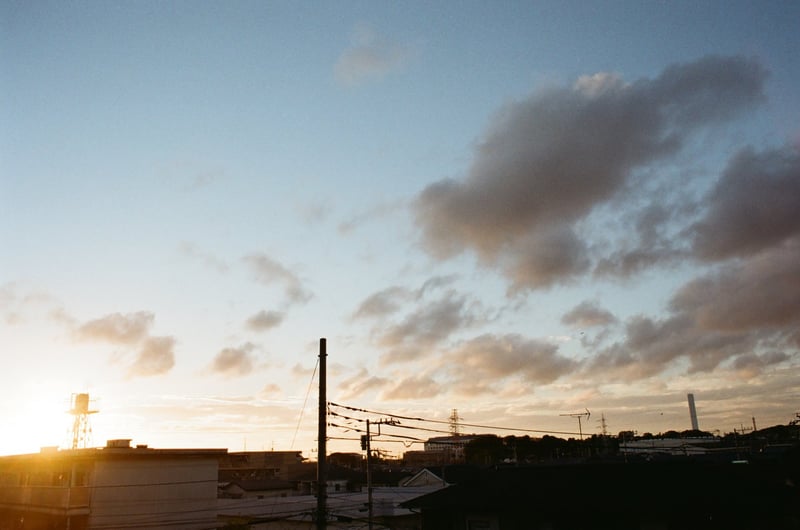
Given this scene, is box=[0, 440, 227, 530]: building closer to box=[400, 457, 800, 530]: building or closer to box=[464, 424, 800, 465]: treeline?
box=[400, 457, 800, 530]: building

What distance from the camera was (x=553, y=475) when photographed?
27.9 metres

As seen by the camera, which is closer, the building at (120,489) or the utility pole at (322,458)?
the utility pole at (322,458)

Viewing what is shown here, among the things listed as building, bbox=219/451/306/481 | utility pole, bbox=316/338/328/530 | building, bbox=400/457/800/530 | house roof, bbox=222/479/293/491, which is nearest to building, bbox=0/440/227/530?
building, bbox=400/457/800/530

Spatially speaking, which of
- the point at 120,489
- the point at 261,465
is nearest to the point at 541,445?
the point at 261,465

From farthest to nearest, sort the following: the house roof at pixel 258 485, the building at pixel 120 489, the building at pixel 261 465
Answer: the building at pixel 261 465 < the house roof at pixel 258 485 < the building at pixel 120 489

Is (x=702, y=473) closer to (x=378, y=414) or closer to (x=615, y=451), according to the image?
(x=378, y=414)

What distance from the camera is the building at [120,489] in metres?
38.2

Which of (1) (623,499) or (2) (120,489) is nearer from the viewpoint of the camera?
(1) (623,499)

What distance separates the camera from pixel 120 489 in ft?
127

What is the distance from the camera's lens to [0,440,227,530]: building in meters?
38.2

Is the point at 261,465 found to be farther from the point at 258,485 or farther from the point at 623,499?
the point at 623,499

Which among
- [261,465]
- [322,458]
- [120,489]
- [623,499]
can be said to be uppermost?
[322,458]

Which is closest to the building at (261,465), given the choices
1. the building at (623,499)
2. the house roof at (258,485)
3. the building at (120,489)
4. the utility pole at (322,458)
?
the house roof at (258,485)

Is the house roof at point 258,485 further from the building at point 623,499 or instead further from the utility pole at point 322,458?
the utility pole at point 322,458
